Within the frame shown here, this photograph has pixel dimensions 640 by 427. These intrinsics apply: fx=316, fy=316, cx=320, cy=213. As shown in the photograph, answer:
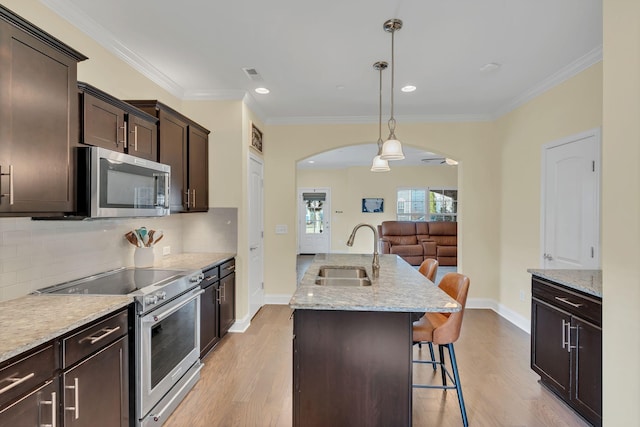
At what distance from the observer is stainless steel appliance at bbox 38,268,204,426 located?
1882 millimetres

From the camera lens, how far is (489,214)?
4449 mm

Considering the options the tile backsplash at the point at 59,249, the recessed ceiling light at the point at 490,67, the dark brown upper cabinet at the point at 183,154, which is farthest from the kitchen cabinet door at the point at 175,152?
the recessed ceiling light at the point at 490,67

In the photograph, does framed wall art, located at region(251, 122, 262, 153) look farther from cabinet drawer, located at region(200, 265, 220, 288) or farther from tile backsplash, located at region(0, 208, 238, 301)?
cabinet drawer, located at region(200, 265, 220, 288)

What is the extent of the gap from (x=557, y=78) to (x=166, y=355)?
13.9 feet

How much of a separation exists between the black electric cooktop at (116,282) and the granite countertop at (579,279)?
9.12 feet

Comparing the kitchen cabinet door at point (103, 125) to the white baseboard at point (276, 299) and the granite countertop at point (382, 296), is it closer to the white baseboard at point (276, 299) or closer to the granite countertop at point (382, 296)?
the granite countertop at point (382, 296)

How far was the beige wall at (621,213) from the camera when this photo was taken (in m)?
1.53

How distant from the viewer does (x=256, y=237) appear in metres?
4.20

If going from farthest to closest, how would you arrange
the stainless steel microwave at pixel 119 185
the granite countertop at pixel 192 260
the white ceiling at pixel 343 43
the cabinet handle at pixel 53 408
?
the granite countertop at pixel 192 260 → the white ceiling at pixel 343 43 → the stainless steel microwave at pixel 119 185 → the cabinet handle at pixel 53 408

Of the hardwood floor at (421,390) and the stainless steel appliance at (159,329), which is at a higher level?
the stainless steel appliance at (159,329)

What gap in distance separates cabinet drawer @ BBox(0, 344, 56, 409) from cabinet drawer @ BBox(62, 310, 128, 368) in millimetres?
69

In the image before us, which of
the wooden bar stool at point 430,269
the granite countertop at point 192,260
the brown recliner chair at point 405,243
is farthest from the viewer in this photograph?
the brown recliner chair at point 405,243

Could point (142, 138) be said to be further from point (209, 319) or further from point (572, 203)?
point (572, 203)

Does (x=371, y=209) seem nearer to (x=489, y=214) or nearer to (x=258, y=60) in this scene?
(x=489, y=214)
